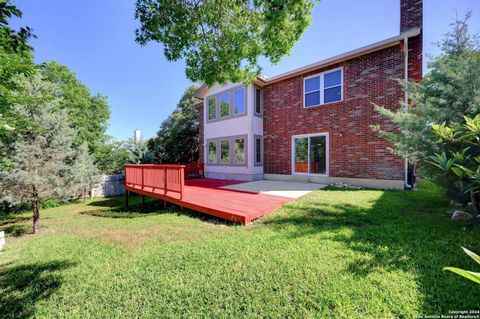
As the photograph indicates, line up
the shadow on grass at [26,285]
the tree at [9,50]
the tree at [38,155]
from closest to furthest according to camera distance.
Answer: the shadow on grass at [26,285], the tree at [9,50], the tree at [38,155]

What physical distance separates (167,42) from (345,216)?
6817mm

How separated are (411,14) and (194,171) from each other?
13.1 meters

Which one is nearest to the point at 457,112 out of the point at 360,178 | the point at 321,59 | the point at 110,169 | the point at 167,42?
the point at 360,178

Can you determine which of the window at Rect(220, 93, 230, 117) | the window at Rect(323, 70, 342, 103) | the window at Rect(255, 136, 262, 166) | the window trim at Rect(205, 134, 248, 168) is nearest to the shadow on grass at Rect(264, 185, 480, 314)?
the window at Rect(323, 70, 342, 103)

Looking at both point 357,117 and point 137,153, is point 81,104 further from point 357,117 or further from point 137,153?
point 357,117

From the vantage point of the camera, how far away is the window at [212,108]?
43.3 ft

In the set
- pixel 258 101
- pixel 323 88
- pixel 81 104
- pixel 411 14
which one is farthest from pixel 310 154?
pixel 81 104

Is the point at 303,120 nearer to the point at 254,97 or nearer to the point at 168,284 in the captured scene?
the point at 254,97

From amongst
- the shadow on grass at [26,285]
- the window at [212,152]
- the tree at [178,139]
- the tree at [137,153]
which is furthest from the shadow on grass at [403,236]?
the tree at [178,139]

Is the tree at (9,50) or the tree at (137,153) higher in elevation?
the tree at (9,50)

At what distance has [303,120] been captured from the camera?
10320 mm

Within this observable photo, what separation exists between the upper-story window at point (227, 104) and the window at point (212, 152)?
1632 millimetres

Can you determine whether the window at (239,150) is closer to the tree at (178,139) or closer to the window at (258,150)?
the window at (258,150)

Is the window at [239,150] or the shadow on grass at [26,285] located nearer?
the shadow on grass at [26,285]
